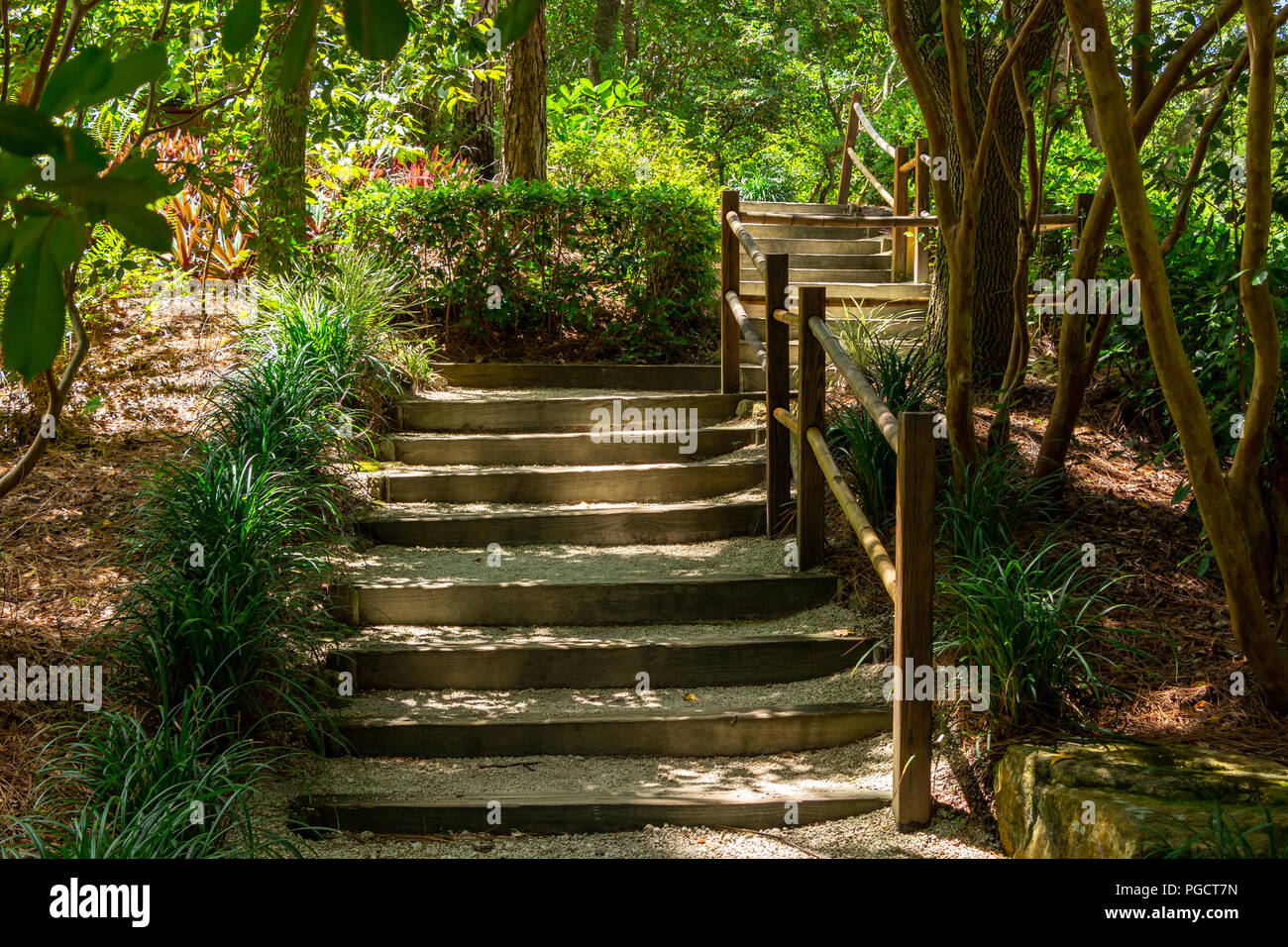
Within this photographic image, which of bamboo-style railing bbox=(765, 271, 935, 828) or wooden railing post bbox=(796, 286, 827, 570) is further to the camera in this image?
wooden railing post bbox=(796, 286, 827, 570)

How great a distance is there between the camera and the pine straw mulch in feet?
12.3

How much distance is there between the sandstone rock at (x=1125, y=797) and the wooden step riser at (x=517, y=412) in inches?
140

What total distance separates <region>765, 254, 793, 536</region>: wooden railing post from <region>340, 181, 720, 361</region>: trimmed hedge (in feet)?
8.31

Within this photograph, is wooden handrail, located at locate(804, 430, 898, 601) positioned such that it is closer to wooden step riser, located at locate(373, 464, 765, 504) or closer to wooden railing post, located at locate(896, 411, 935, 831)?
wooden railing post, located at locate(896, 411, 935, 831)

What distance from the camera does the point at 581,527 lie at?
525 centimetres

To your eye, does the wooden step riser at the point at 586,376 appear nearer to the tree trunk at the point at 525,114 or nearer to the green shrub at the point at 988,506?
the tree trunk at the point at 525,114

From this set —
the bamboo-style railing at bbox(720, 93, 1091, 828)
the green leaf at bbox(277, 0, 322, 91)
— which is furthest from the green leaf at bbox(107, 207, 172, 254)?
the bamboo-style railing at bbox(720, 93, 1091, 828)

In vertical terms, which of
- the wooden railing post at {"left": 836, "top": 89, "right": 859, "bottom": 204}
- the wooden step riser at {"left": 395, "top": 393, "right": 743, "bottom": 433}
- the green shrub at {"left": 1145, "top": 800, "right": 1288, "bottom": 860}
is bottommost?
the green shrub at {"left": 1145, "top": 800, "right": 1288, "bottom": 860}

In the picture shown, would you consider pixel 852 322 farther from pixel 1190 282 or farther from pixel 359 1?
pixel 359 1

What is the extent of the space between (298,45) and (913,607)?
8.72 feet

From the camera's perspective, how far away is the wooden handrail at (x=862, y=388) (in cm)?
350

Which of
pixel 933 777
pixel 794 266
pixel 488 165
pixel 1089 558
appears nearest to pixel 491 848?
pixel 933 777

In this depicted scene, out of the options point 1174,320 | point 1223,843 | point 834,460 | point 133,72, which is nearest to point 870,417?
point 834,460

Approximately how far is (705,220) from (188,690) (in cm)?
529
